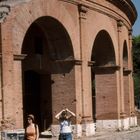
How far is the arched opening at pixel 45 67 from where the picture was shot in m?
20.3

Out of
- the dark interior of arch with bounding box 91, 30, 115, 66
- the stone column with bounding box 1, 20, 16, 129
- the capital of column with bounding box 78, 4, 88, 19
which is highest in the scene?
the capital of column with bounding box 78, 4, 88, 19

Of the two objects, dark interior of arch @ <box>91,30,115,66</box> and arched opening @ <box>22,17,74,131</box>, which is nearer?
arched opening @ <box>22,17,74,131</box>

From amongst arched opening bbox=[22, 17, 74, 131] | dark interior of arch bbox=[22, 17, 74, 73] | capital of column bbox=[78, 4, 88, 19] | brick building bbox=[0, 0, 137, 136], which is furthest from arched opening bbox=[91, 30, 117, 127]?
dark interior of arch bbox=[22, 17, 74, 73]

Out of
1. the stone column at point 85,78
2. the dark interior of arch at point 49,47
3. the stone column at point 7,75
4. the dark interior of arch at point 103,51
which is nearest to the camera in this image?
the stone column at point 7,75

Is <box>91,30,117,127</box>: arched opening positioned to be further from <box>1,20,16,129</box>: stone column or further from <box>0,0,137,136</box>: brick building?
A: <box>1,20,16,129</box>: stone column

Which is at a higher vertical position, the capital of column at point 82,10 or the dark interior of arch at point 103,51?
the capital of column at point 82,10

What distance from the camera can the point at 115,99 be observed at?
25.2m

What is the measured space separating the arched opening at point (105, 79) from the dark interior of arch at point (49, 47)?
455cm

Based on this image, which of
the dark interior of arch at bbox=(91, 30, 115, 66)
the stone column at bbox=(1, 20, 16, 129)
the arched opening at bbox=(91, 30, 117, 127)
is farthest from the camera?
the arched opening at bbox=(91, 30, 117, 127)

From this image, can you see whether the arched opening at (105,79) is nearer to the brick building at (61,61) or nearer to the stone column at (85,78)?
the brick building at (61,61)

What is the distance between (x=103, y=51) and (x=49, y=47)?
5.21m

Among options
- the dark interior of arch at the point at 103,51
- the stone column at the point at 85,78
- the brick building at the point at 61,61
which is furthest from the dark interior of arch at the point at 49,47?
the dark interior of arch at the point at 103,51

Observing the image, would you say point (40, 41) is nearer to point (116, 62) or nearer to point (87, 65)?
point (87, 65)

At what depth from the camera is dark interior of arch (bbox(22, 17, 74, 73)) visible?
20.0 m
